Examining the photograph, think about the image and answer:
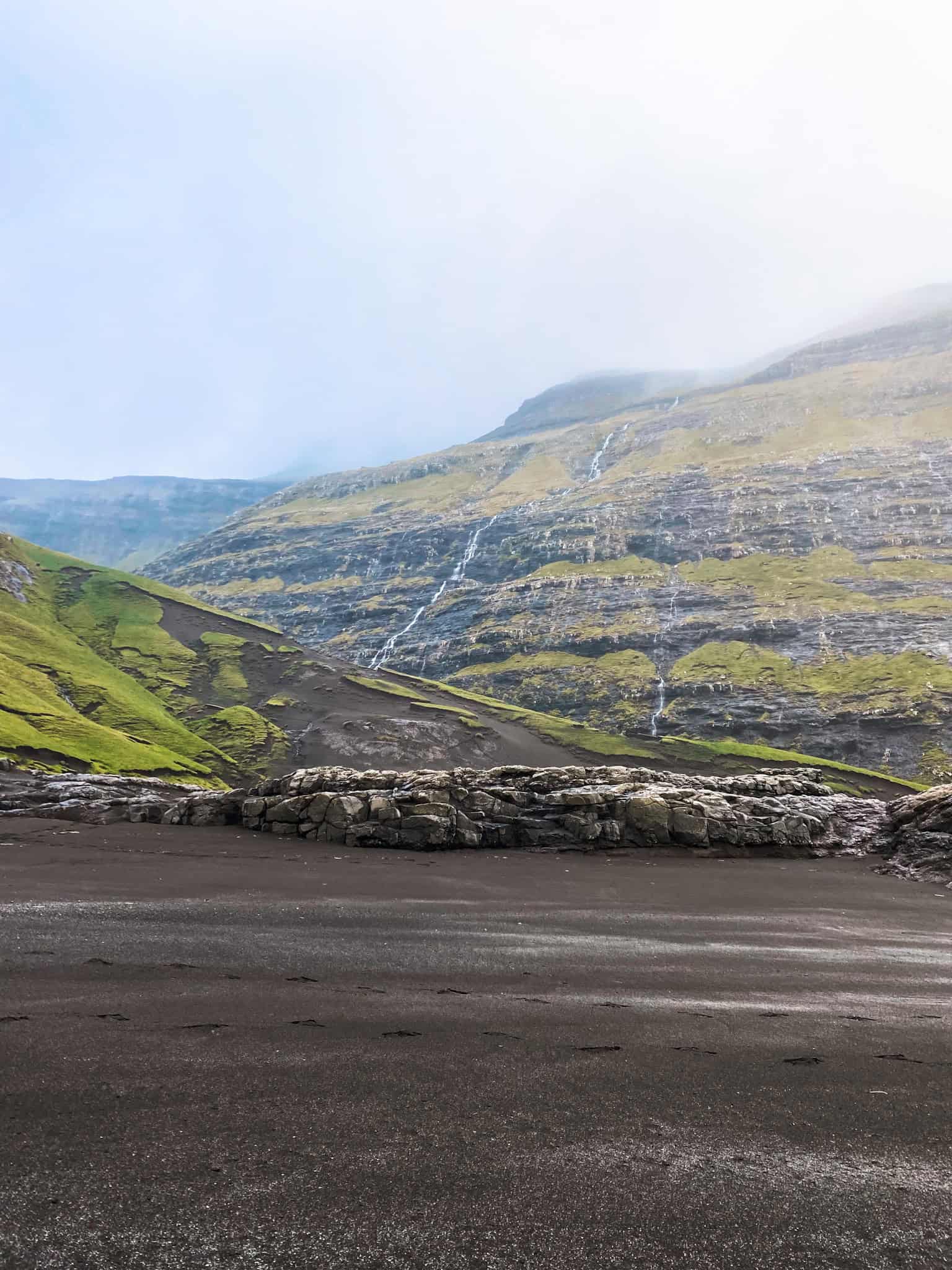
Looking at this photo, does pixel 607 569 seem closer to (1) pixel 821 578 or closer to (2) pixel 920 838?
(1) pixel 821 578

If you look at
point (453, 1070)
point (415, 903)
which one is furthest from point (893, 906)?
point (453, 1070)

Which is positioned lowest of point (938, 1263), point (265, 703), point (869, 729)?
point (869, 729)

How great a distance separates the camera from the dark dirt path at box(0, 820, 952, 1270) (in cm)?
516

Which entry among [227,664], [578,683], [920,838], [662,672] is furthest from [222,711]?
[662,672]

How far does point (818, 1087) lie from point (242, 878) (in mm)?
17883

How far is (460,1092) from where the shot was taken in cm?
780

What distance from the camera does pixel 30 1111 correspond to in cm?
680

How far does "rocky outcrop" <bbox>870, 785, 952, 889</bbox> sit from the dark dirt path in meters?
11.2

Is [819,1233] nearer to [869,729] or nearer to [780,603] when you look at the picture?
[869,729]

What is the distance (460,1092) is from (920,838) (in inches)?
1110

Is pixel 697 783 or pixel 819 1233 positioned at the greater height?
pixel 819 1233

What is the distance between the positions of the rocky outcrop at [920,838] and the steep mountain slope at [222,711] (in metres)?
52.6

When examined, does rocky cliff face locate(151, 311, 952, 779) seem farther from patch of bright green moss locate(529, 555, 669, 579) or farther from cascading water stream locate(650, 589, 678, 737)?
patch of bright green moss locate(529, 555, 669, 579)

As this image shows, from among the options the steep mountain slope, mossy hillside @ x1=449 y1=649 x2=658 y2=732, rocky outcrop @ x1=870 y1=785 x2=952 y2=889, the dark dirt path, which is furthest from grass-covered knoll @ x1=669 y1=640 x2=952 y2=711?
the dark dirt path
